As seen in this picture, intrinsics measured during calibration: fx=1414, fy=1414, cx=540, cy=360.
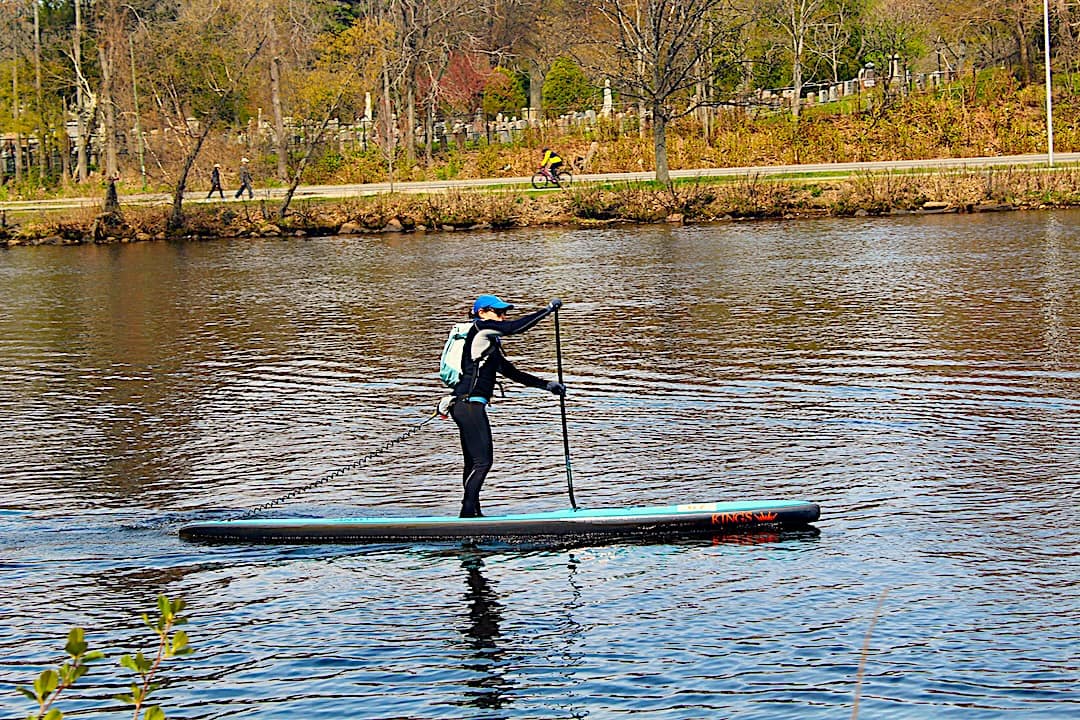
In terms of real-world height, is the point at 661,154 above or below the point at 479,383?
above

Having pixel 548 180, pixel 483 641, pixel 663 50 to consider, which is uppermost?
pixel 663 50

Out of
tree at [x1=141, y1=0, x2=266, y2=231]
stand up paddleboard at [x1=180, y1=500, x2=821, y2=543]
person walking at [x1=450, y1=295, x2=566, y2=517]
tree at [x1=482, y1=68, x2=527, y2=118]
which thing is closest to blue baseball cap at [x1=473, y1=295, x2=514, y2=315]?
person walking at [x1=450, y1=295, x2=566, y2=517]

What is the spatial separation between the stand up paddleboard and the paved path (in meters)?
37.2

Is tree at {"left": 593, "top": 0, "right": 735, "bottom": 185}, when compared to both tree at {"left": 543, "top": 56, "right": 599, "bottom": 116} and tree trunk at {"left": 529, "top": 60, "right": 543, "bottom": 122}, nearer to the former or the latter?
tree at {"left": 543, "top": 56, "right": 599, "bottom": 116}

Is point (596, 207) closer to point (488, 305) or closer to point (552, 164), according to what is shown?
point (552, 164)

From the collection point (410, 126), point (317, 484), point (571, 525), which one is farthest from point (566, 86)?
point (571, 525)

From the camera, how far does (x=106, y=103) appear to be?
2677 inches

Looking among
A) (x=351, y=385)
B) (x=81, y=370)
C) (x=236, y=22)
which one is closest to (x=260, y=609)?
(x=351, y=385)

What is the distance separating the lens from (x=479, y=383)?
1363 centimetres

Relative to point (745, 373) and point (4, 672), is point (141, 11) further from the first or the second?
point (4, 672)

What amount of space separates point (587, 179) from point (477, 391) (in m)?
43.5

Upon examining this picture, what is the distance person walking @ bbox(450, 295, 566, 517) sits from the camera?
532 inches

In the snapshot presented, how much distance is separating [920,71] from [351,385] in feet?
207

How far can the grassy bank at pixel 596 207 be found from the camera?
1821 inches
